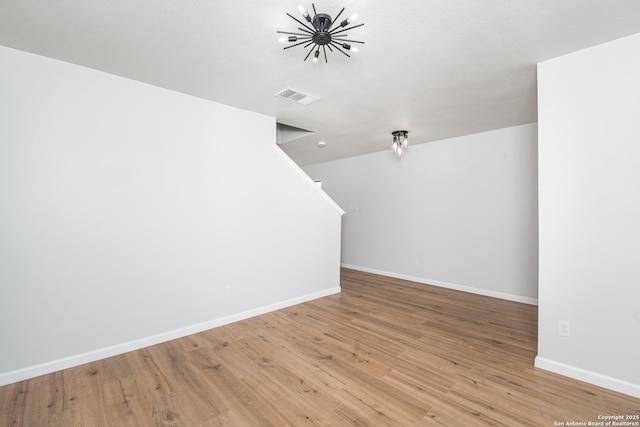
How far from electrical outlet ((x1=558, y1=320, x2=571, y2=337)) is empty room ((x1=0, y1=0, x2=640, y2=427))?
22mm

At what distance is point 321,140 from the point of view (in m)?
4.88

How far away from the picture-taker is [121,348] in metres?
2.58

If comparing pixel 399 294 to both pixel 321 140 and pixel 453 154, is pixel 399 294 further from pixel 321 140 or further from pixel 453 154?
pixel 321 140

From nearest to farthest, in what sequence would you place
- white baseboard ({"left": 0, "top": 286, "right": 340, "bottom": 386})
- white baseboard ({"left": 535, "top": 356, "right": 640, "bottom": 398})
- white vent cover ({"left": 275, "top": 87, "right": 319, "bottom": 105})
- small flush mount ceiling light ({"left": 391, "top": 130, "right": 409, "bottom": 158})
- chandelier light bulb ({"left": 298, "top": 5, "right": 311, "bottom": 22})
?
chandelier light bulb ({"left": 298, "top": 5, "right": 311, "bottom": 22}) → white baseboard ({"left": 535, "top": 356, "right": 640, "bottom": 398}) → white baseboard ({"left": 0, "top": 286, "right": 340, "bottom": 386}) → white vent cover ({"left": 275, "top": 87, "right": 319, "bottom": 105}) → small flush mount ceiling light ({"left": 391, "top": 130, "right": 409, "bottom": 158})

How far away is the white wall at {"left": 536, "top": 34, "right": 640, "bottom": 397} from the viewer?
79.1 inches

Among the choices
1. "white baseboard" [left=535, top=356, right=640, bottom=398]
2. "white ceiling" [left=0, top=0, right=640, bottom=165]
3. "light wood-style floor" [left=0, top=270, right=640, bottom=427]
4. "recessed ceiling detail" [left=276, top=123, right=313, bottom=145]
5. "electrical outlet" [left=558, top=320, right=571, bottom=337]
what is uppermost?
"recessed ceiling detail" [left=276, top=123, right=313, bottom=145]

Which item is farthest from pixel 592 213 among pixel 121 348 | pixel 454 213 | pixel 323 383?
pixel 121 348

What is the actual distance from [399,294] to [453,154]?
2.47 meters

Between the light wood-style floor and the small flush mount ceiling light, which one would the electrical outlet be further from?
the small flush mount ceiling light

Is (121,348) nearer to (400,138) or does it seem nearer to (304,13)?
(304,13)

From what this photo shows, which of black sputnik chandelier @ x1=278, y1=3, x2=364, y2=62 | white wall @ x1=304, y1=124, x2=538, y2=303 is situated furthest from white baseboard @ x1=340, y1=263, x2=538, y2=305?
black sputnik chandelier @ x1=278, y1=3, x2=364, y2=62

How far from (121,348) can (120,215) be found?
122 cm

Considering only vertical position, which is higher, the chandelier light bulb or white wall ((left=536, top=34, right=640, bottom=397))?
the chandelier light bulb

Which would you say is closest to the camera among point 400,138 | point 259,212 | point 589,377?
point 589,377
